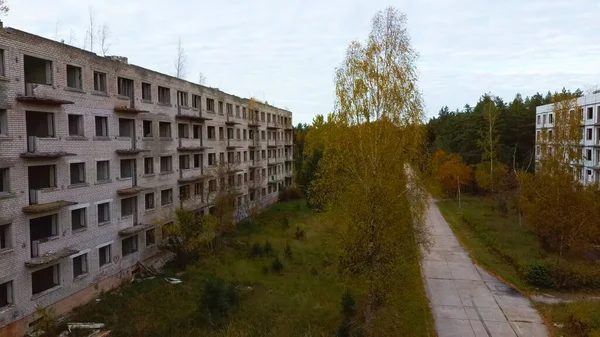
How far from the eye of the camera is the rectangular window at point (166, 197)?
29817mm

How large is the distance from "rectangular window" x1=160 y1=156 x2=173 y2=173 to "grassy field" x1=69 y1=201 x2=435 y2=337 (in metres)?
6.55

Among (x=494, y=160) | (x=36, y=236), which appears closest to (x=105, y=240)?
(x=36, y=236)

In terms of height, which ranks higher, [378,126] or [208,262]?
[378,126]

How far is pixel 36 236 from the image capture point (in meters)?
20.0

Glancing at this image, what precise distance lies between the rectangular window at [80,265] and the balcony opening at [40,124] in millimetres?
6061

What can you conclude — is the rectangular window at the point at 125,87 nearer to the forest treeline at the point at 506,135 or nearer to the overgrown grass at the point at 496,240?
the overgrown grass at the point at 496,240

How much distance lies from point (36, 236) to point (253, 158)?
3001 cm

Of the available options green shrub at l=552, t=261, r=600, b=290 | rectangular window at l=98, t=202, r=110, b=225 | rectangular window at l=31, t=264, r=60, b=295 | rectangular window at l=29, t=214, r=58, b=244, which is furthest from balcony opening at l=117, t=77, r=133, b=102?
green shrub at l=552, t=261, r=600, b=290

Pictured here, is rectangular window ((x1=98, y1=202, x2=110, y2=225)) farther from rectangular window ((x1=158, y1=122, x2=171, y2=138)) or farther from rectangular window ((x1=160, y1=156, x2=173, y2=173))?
rectangular window ((x1=158, y1=122, x2=171, y2=138))

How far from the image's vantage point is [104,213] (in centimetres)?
2402

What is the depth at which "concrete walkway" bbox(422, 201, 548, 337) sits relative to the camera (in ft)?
60.0

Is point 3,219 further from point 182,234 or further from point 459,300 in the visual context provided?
point 459,300

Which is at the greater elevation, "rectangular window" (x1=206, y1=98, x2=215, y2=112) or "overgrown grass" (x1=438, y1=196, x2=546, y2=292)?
"rectangular window" (x1=206, y1=98, x2=215, y2=112)

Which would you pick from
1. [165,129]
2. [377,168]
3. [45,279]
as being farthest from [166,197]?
[377,168]
